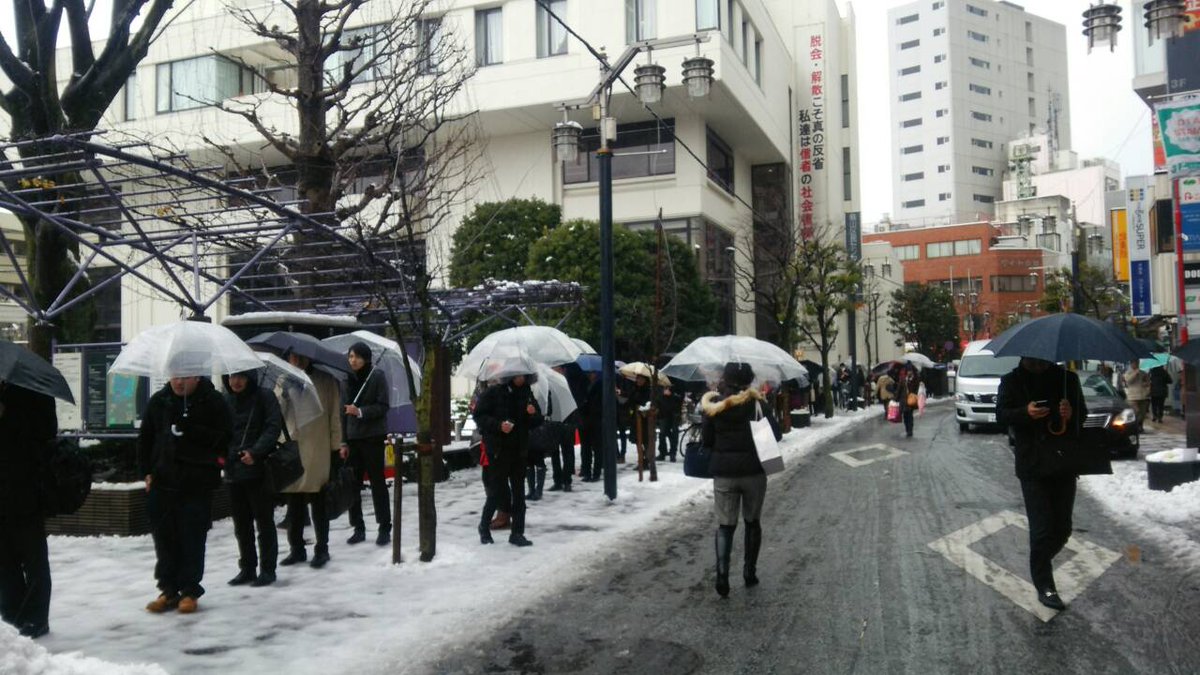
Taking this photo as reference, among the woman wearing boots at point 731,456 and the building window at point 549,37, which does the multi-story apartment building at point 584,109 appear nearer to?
the building window at point 549,37

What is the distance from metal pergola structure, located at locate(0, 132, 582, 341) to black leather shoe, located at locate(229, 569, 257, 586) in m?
2.48

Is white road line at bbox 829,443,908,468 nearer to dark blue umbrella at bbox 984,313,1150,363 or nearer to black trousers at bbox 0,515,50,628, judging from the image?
dark blue umbrella at bbox 984,313,1150,363

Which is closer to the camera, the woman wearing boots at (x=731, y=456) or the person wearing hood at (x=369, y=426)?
the woman wearing boots at (x=731, y=456)

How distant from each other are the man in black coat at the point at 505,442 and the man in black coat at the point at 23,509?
3720 millimetres

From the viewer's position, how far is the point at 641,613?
641 cm

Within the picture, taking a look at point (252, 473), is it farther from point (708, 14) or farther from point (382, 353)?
point (708, 14)

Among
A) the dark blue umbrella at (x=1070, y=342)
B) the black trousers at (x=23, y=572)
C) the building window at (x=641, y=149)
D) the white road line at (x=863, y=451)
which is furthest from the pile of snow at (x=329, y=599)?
the building window at (x=641, y=149)

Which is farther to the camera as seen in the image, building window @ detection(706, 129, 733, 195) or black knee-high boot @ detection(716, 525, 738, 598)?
building window @ detection(706, 129, 733, 195)

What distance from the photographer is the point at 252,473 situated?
6984 millimetres

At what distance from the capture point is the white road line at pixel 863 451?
16156 millimetres

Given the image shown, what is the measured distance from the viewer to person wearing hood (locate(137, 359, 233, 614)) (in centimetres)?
622

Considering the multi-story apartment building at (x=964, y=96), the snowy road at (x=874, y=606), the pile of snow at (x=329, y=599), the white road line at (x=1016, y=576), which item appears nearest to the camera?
the snowy road at (x=874, y=606)

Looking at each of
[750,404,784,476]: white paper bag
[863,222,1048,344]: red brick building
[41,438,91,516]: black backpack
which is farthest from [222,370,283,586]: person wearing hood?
[863,222,1048,344]: red brick building

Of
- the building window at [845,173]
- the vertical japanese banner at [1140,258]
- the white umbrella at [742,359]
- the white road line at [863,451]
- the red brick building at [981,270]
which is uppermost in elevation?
the building window at [845,173]
